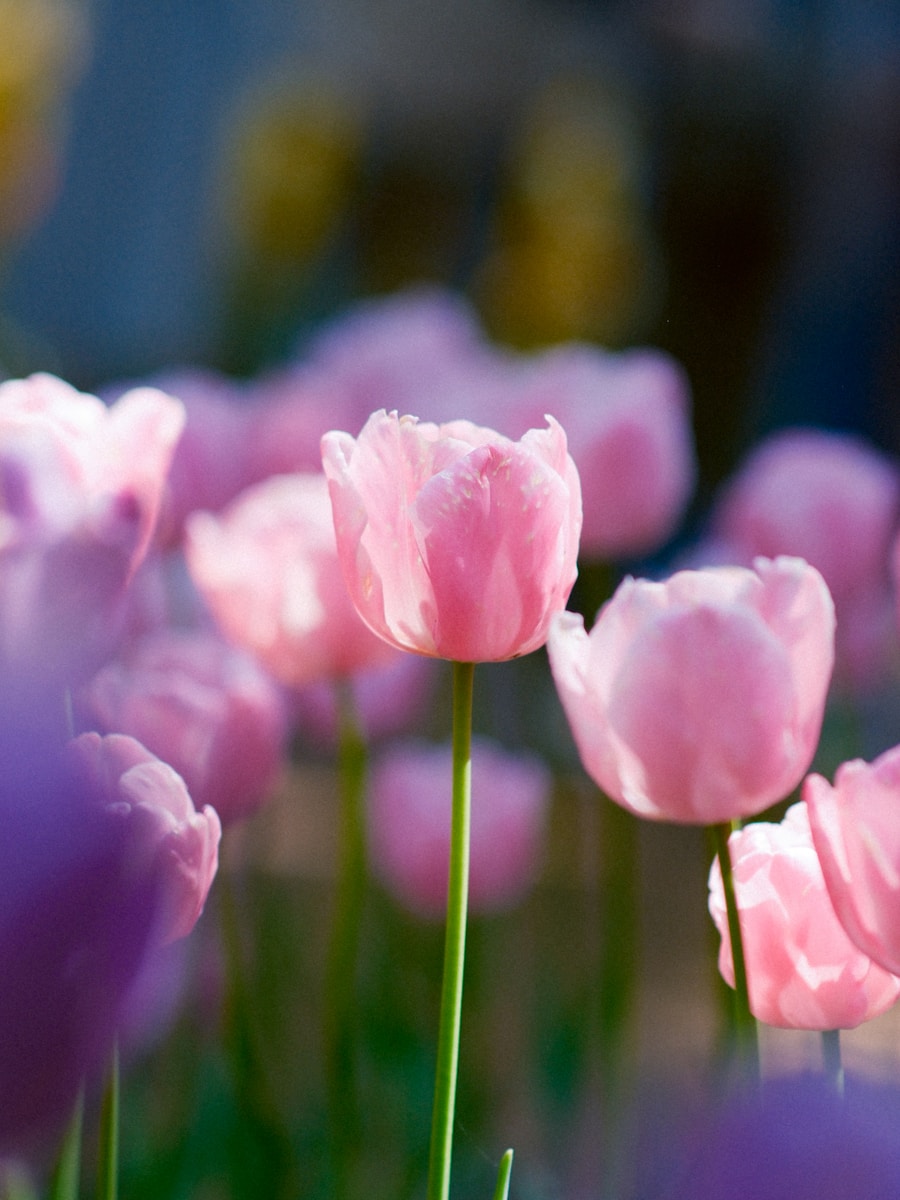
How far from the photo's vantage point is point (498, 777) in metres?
0.45

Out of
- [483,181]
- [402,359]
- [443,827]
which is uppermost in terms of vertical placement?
[402,359]

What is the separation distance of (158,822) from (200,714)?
100 mm

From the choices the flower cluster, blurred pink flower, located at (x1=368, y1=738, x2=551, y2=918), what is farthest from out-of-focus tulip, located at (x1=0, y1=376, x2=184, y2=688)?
blurred pink flower, located at (x1=368, y1=738, x2=551, y2=918)

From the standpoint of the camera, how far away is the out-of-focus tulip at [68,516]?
185mm

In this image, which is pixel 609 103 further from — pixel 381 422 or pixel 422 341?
pixel 381 422

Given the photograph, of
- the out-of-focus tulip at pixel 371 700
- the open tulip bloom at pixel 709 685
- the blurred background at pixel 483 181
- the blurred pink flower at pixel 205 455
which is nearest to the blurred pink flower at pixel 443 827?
the out-of-focus tulip at pixel 371 700

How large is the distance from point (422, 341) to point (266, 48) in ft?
3.76

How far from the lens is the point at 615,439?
1.23 feet

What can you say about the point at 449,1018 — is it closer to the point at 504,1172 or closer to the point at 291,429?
the point at 504,1172

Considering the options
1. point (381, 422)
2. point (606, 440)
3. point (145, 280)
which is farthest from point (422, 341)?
point (145, 280)

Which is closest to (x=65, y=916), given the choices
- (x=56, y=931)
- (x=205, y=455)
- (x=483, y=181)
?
(x=56, y=931)

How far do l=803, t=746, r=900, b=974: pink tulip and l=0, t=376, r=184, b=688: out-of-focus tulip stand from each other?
100mm

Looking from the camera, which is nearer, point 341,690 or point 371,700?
point 341,690

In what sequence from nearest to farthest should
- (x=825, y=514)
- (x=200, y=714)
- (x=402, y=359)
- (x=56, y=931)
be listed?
1. (x=56, y=931)
2. (x=200, y=714)
3. (x=825, y=514)
4. (x=402, y=359)
